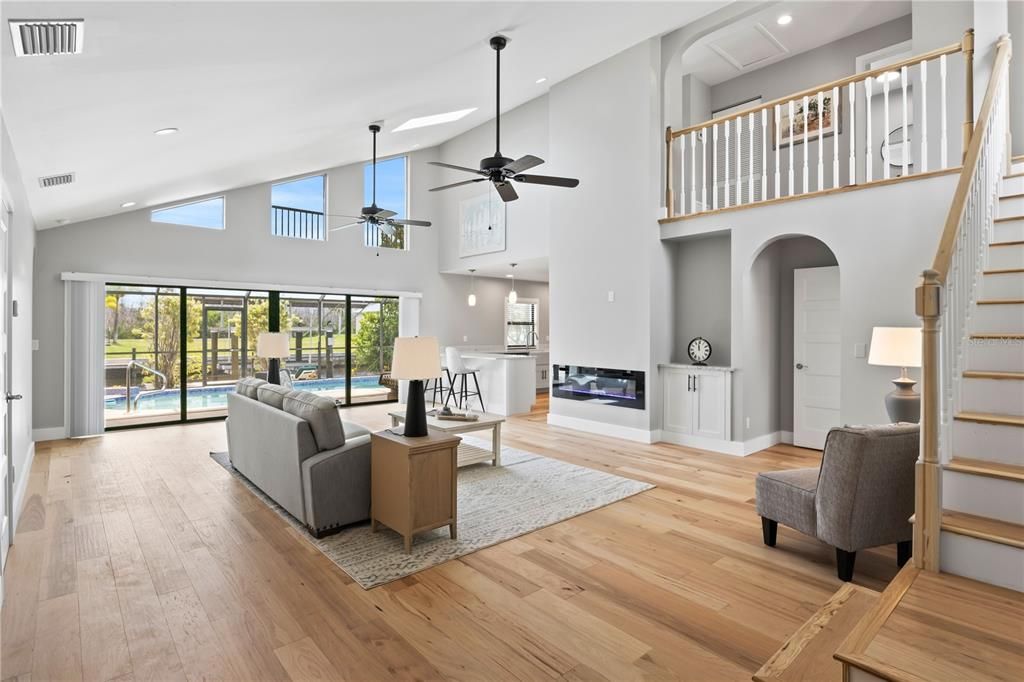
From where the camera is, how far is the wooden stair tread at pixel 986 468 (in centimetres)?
211

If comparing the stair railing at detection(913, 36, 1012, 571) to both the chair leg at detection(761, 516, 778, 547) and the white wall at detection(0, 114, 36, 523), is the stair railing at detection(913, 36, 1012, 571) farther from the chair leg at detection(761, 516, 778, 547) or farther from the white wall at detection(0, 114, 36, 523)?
the white wall at detection(0, 114, 36, 523)

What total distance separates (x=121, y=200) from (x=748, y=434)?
7.37 m

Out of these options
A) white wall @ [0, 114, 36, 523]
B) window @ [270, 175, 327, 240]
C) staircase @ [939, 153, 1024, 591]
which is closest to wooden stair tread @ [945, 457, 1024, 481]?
staircase @ [939, 153, 1024, 591]

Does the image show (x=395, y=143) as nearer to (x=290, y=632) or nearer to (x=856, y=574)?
(x=290, y=632)

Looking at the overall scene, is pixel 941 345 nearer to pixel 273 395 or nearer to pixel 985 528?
pixel 985 528

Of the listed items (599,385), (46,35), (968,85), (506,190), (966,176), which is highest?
(968,85)

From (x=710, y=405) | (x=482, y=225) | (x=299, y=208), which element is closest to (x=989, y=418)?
(x=710, y=405)

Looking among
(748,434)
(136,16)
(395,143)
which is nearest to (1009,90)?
(748,434)

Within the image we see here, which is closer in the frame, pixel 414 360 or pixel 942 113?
pixel 414 360

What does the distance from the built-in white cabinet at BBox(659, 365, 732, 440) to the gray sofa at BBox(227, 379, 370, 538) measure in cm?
379

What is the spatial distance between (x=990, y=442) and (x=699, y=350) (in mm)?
3840

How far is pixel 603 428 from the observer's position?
6.59m

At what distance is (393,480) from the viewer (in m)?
3.26

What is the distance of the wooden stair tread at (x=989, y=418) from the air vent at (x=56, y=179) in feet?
20.0
